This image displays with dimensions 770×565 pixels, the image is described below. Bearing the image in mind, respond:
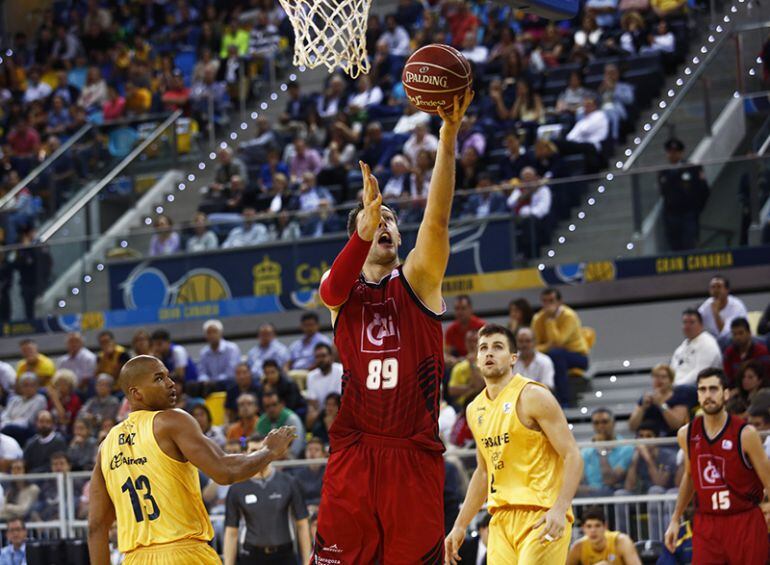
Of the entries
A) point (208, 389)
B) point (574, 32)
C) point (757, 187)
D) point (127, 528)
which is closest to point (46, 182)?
point (208, 389)

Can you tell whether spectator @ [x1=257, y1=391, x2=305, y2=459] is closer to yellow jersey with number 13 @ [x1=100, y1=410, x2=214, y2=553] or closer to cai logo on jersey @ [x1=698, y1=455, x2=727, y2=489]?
cai logo on jersey @ [x1=698, y1=455, x2=727, y2=489]

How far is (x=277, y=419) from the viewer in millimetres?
14297

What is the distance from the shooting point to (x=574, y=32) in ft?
68.2

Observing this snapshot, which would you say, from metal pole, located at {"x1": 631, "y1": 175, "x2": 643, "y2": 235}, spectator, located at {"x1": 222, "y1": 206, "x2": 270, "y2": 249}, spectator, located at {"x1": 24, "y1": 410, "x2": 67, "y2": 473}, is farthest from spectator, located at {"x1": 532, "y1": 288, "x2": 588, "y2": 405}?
spectator, located at {"x1": 24, "y1": 410, "x2": 67, "y2": 473}

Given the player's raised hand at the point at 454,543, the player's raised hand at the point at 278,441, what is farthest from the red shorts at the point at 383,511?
the player's raised hand at the point at 454,543

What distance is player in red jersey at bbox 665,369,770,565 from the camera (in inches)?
381

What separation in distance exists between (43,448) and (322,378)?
10.7 feet

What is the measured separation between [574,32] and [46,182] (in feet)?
28.4

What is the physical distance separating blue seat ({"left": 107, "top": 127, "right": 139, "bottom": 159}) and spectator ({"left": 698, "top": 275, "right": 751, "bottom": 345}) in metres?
10.8

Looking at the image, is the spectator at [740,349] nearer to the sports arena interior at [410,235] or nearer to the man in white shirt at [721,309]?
the sports arena interior at [410,235]

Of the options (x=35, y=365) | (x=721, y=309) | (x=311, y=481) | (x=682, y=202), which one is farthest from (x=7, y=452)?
(x=682, y=202)

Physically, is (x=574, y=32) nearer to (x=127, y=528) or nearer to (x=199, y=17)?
(x=199, y=17)

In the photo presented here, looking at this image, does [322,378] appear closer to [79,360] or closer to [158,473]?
[79,360]

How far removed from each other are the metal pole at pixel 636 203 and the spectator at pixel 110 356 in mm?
6621
